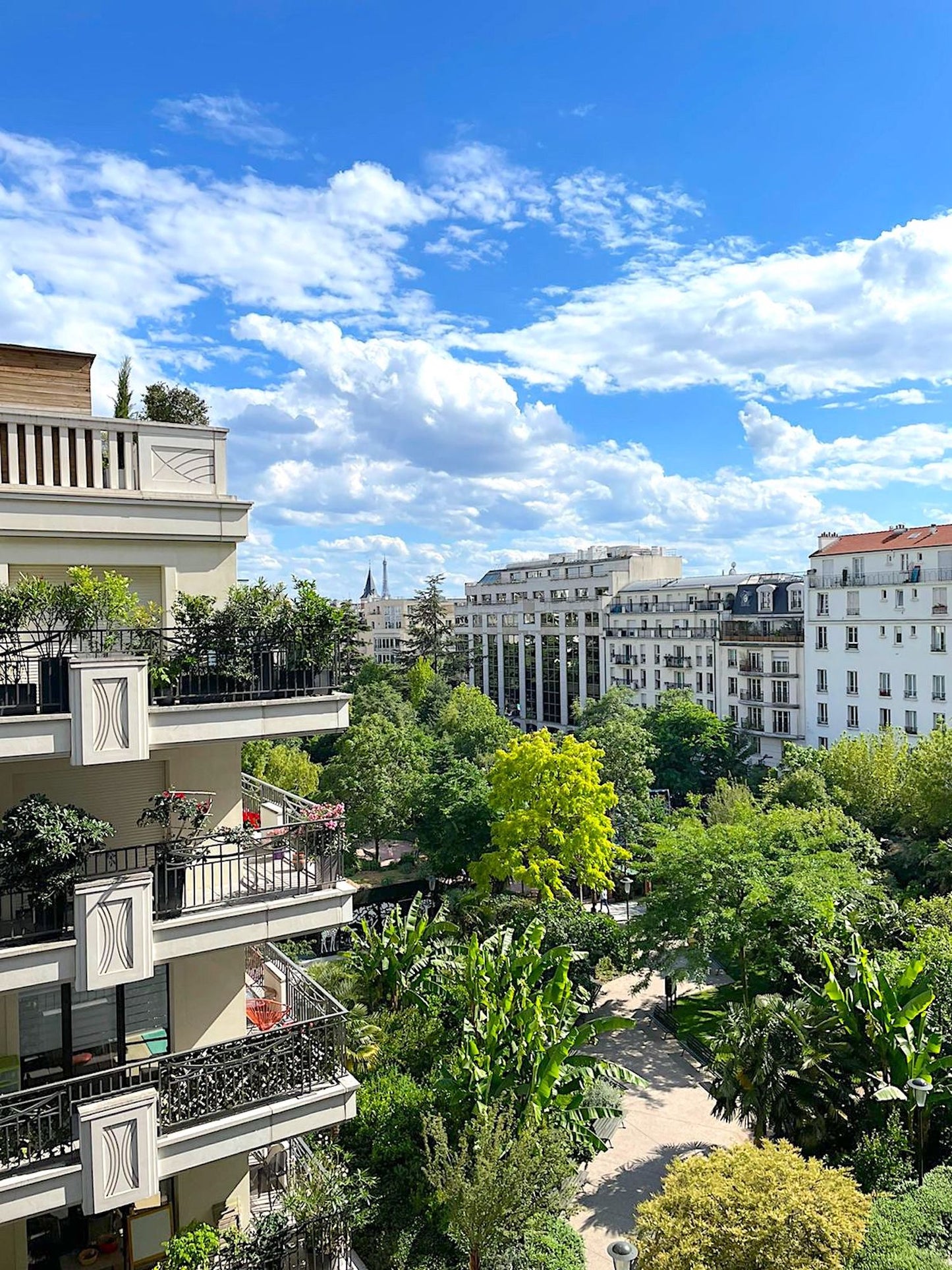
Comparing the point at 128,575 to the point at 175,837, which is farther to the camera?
the point at 128,575

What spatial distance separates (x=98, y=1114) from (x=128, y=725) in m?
4.50

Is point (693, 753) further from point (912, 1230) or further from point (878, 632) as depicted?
point (912, 1230)

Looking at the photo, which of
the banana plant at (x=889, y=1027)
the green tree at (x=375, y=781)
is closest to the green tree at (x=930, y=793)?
the banana plant at (x=889, y=1027)

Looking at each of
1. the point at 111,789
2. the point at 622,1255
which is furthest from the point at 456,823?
the point at 622,1255

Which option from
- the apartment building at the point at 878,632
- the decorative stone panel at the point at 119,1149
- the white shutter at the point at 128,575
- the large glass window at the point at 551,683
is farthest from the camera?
the large glass window at the point at 551,683

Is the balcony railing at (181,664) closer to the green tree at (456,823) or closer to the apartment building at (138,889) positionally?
the apartment building at (138,889)

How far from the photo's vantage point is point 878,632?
5031cm

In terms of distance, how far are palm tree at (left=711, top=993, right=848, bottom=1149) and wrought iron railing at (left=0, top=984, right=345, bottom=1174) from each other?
346 inches

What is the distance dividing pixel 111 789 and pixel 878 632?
48.0 meters

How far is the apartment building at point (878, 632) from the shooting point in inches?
1849

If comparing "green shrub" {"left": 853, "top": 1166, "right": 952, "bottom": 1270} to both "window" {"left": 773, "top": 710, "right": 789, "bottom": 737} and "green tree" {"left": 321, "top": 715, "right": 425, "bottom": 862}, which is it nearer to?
"green tree" {"left": 321, "top": 715, "right": 425, "bottom": 862}

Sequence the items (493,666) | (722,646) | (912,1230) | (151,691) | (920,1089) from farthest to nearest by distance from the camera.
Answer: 1. (493,666)
2. (722,646)
3. (920,1089)
4. (912,1230)
5. (151,691)

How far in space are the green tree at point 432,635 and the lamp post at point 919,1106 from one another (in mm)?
62816

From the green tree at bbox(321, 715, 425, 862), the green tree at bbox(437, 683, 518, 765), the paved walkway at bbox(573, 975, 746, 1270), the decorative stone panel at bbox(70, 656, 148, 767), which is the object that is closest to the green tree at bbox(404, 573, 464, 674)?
the green tree at bbox(437, 683, 518, 765)
